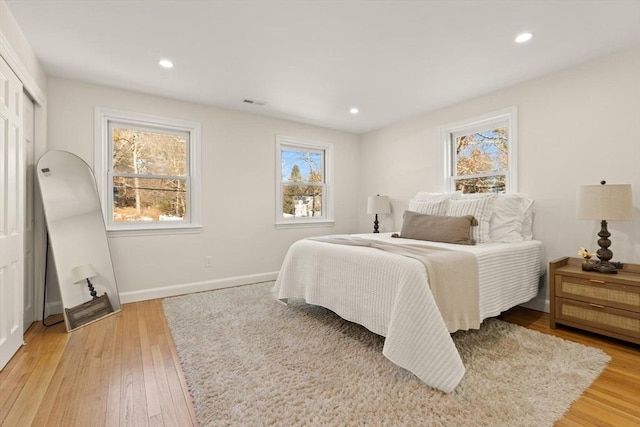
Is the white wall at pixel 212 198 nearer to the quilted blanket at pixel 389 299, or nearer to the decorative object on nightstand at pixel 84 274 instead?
the decorative object on nightstand at pixel 84 274

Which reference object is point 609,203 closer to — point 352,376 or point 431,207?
point 431,207

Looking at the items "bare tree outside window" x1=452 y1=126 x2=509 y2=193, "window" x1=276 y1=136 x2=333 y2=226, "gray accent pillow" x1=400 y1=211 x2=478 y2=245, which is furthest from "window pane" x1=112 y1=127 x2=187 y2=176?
"bare tree outside window" x1=452 y1=126 x2=509 y2=193

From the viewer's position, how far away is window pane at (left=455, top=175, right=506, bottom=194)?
3.46 metres

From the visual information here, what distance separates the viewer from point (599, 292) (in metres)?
2.29

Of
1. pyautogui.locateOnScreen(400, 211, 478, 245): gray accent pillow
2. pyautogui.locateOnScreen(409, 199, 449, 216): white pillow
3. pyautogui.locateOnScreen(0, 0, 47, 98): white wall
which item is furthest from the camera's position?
pyautogui.locateOnScreen(409, 199, 449, 216): white pillow

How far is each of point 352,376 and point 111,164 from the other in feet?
10.8

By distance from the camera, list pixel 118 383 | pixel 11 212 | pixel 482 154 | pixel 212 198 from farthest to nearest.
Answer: pixel 212 198 → pixel 482 154 → pixel 11 212 → pixel 118 383

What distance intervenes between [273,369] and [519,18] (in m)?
2.89

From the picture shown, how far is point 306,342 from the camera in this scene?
224cm

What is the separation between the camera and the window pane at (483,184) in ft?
11.3

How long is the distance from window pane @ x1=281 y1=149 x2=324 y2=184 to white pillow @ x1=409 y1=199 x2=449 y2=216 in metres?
1.81

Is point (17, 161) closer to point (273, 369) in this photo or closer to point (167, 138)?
point (167, 138)

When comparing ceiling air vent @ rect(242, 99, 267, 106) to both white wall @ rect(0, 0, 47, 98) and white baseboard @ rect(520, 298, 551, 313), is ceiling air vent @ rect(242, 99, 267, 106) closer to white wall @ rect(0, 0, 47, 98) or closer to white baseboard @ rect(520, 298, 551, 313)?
white wall @ rect(0, 0, 47, 98)

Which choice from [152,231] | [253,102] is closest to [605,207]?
[253,102]
